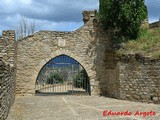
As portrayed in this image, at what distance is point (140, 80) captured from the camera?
1112cm

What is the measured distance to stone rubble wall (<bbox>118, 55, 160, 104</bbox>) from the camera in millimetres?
10648

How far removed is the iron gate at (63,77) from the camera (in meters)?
14.0

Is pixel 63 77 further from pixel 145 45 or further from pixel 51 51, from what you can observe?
pixel 145 45

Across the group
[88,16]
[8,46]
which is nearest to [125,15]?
[88,16]

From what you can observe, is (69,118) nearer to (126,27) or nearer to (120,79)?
(120,79)

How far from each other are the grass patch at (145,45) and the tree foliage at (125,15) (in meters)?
0.52

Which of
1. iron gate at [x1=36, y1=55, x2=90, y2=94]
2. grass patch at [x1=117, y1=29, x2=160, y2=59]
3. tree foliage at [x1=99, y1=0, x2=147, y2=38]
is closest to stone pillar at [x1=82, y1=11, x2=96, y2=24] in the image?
tree foliage at [x1=99, y1=0, x2=147, y2=38]

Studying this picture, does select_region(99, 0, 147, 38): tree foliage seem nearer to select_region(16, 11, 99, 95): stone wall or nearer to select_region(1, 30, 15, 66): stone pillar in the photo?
select_region(16, 11, 99, 95): stone wall

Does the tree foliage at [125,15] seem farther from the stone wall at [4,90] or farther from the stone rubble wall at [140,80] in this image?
the stone wall at [4,90]

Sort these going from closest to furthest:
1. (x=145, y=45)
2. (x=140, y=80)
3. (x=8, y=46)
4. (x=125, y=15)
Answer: (x=140, y=80) → (x=8, y=46) → (x=145, y=45) → (x=125, y=15)

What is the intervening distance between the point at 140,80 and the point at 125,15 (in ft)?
11.0

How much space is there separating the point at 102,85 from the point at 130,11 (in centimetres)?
376

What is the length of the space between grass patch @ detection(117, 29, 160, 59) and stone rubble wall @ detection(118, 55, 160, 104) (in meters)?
0.42

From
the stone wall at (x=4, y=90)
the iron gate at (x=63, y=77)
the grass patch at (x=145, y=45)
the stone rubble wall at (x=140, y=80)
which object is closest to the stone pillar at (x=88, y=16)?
the iron gate at (x=63, y=77)
